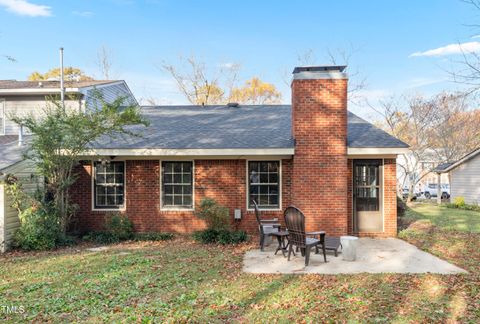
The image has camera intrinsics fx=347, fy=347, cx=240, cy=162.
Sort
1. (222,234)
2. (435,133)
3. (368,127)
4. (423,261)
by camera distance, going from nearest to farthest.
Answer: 1. (423,261)
2. (222,234)
3. (368,127)
4. (435,133)

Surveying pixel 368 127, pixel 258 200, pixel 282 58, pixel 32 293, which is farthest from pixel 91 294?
pixel 282 58

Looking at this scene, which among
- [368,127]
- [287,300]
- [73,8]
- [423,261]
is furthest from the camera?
[73,8]

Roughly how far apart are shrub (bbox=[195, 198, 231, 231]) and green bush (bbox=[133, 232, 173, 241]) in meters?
1.30

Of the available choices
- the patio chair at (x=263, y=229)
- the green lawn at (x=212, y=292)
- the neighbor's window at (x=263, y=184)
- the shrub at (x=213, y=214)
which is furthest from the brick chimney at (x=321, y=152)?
the green lawn at (x=212, y=292)

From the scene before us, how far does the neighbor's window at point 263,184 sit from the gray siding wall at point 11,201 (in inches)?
224

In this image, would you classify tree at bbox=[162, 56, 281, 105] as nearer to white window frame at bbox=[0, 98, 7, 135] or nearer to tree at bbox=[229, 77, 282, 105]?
tree at bbox=[229, 77, 282, 105]

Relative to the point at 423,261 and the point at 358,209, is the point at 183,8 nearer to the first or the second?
the point at 358,209

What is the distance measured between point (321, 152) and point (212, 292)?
5301 mm

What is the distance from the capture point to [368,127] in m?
10.8

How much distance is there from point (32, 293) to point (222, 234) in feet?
15.2

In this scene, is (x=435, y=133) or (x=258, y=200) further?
(x=435, y=133)

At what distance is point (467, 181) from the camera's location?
21172 mm

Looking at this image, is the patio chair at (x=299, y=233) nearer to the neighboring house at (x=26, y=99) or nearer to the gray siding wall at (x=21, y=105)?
the neighboring house at (x=26, y=99)

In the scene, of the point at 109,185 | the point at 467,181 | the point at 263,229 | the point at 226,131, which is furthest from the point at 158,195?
the point at 467,181
